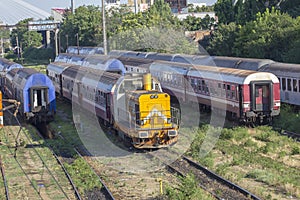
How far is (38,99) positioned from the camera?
95.8 feet

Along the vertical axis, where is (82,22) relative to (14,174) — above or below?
above

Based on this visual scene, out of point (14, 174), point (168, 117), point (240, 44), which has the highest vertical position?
point (240, 44)

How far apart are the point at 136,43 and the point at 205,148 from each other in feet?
138

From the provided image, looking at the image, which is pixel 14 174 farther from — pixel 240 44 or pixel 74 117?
pixel 240 44

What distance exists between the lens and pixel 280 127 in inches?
998

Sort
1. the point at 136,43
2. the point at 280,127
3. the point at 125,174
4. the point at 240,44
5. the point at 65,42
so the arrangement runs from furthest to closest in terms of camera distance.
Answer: the point at 65,42 < the point at 136,43 < the point at 240,44 < the point at 280,127 < the point at 125,174

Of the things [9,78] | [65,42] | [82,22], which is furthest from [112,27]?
[9,78]

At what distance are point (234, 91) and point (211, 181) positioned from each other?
918 centimetres

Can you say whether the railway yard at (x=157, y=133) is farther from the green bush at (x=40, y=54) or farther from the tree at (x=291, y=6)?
the green bush at (x=40, y=54)

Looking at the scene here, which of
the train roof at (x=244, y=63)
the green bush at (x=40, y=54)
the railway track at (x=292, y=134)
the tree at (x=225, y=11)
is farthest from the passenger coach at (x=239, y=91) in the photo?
the green bush at (x=40, y=54)

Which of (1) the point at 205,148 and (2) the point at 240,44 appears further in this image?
(2) the point at 240,44

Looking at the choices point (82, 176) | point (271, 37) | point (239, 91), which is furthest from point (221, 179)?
point (271, 37)

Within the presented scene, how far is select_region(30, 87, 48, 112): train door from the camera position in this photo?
28562 mm

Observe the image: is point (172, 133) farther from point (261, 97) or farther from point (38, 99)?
point (38, 99)
